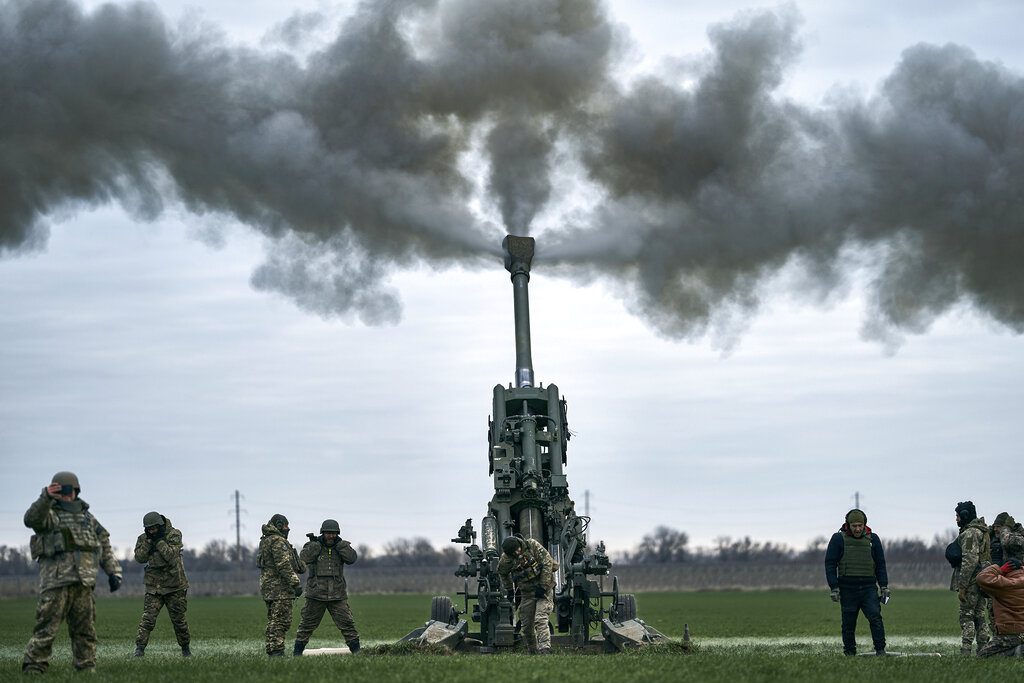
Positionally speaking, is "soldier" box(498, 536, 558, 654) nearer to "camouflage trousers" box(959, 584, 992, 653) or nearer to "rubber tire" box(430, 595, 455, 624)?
"rubber tire" box(430, 595, 455, 624)

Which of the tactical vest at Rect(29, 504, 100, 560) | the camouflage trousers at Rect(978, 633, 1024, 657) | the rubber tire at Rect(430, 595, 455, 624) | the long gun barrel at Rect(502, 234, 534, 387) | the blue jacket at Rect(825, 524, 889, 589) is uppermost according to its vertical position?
the long gun barrel at Rect(502, 234, 534, 387)

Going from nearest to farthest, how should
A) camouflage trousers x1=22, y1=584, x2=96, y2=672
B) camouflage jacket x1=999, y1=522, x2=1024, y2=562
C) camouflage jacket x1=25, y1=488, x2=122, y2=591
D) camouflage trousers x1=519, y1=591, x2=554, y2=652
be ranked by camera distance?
camouflage trousers x1=22, y1=584, x2=96, y2=672 → camouflage jacket x1=25, y1=488, x2=122, y2=591 → camouflage jacket x1=999, y1=522, x2=1024, y2=562 → camouflage trousers x1=519, y1=591, x2=554, y2=652

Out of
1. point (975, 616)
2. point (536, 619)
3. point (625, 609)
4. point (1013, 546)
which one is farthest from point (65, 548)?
point (975, 616)

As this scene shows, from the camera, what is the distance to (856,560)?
23516 mm

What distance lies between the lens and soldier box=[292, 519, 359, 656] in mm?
25688

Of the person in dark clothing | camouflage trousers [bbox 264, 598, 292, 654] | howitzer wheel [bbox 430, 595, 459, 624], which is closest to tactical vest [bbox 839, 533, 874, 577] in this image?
the person in dark clothing

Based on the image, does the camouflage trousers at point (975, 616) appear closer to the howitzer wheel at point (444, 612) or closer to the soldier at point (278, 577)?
the howitzer wheel at point (444, 612)

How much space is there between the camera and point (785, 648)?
28703 millimetres

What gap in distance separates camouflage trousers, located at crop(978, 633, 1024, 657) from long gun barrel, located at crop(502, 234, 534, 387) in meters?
10.0

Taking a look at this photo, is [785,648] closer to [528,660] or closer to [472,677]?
[528,660]

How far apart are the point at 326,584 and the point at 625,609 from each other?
5550 millimetres

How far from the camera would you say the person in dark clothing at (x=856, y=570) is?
925 inches

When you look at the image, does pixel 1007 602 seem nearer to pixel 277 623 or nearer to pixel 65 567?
pixel 277 623

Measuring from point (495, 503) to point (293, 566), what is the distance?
408 cm
